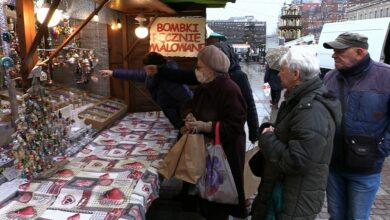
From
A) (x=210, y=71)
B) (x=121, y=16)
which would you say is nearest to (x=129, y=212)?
(x=210, y=71)

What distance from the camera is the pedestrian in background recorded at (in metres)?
2.51

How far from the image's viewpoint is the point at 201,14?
553 centimetres

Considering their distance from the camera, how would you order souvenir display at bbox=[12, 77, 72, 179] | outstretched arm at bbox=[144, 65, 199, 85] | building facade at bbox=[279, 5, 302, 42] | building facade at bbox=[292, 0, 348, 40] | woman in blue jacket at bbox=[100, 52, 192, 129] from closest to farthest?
souvenir display at bbox=[12, 77, 72, 179] < outstretched arm at bbox=[144, 65, 199, 85] < woman in blue jacket at bbox=[100, 52, 192, 129] < building facade at bbox=[279, 5, 302, 42] < building facade at bbox=[292, 0, 348, 40]

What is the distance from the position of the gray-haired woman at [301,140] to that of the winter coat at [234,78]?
1.27m

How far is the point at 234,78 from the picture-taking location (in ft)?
11.7

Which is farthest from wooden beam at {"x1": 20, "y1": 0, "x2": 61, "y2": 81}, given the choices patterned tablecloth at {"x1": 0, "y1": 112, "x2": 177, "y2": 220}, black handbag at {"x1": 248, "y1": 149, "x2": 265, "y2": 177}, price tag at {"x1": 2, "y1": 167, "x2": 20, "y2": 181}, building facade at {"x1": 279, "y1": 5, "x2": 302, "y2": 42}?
building facade at {"x1": 279, "y1": 5, "x2": 302, "y2": 42}

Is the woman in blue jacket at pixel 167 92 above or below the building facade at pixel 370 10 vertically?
below

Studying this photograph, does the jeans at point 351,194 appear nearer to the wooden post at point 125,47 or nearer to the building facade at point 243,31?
the wooden post at point 125,47

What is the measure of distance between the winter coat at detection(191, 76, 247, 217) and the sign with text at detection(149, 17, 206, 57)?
2.58 m

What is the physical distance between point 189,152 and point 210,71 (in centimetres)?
70

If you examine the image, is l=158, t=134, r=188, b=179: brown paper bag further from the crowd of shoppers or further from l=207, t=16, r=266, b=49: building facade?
l=207, t=16, r=266, b=49: building facade

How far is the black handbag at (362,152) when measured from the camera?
2504 mm

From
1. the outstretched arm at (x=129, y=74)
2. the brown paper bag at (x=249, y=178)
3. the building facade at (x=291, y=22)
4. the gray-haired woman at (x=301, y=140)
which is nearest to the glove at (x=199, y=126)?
the gray-haired woman at (x=301, y=140)

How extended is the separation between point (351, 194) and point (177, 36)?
3.60m
